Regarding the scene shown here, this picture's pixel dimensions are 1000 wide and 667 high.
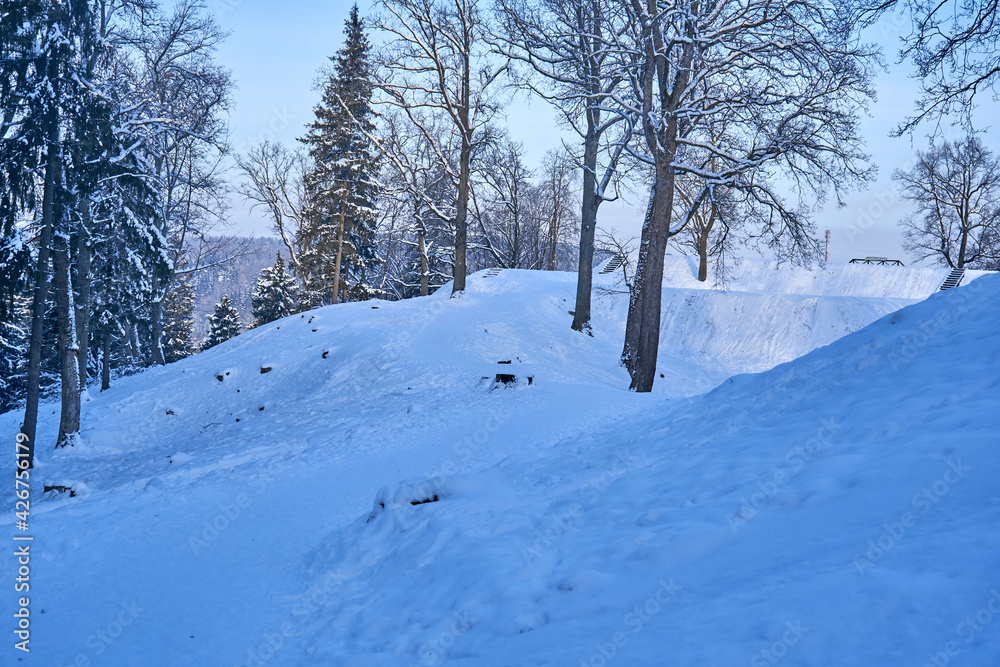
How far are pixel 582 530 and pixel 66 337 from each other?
1303cm

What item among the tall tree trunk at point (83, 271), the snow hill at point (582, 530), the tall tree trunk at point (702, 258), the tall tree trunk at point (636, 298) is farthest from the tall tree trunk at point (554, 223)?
the snow hill at point (582, 530)

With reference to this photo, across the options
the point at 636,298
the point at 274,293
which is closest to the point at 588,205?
the point at 636,298

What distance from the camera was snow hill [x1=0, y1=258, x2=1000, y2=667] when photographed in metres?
2.62

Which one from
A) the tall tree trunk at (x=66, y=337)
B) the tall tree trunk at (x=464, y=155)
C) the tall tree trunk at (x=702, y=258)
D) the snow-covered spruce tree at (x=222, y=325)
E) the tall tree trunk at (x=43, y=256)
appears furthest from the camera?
the snow-covered spruce tree at (x=222, y=325)

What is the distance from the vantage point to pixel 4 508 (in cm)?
975

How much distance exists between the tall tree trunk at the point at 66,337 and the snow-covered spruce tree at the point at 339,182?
53.1 ft

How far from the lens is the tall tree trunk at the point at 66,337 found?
39.0 feet

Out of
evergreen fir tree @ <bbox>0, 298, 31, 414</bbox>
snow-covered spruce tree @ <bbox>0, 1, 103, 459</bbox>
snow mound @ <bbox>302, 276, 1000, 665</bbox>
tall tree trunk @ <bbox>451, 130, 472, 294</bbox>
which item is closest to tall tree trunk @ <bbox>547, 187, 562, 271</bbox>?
tall tree trunk @ <bbox>451, 130, 472, 294</bbox>

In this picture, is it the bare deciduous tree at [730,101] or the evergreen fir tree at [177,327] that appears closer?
the bare deciduous tree at [730,101]

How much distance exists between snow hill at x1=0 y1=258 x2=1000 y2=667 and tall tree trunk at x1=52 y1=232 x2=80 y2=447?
228 cm

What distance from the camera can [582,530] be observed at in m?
4.34

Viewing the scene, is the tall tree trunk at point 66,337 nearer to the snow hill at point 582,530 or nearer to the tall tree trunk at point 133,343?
the snow hill at point 582,530

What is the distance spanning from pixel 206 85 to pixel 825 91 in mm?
14525

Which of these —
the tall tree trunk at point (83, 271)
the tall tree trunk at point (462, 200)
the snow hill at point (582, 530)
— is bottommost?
the snow hill at point (582, 530)
